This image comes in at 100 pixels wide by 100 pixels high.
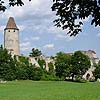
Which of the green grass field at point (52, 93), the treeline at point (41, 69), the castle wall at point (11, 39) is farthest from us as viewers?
the castle wall at point (11, 39)

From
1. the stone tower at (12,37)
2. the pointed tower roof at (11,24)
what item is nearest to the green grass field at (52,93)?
the pointed tower roof at (11,24)

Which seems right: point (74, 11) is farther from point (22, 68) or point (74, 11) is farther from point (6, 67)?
point (22, 68)

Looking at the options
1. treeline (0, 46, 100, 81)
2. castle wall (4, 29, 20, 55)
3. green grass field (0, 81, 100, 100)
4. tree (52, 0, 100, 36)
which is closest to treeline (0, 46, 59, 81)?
treeline (0, 46, 100, 81)

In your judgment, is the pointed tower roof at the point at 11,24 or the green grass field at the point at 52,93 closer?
the green grass field at the point at 52,93

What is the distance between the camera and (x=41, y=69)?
86.2 metres

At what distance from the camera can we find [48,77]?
277 feet

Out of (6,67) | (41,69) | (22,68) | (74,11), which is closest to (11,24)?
(41,69)

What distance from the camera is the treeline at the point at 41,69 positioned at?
74.2m

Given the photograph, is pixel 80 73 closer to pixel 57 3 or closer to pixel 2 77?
pixel 2 77

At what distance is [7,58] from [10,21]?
38746 mm

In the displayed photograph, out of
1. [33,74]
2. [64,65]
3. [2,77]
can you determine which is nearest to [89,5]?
[2,77]

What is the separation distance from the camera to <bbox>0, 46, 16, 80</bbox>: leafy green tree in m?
72.6

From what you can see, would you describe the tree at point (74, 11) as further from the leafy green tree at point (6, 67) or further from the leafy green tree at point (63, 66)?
the leafy green tree at point (63, 66)

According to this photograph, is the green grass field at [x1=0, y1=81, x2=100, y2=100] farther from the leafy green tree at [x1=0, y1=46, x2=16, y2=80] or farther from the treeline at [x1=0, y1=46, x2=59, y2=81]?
the treeline at [x1=0, y1=46, x2=59, y2=81]
